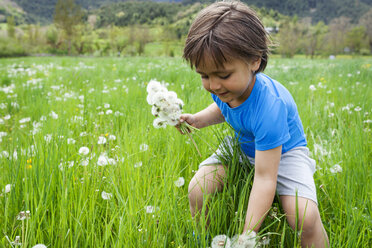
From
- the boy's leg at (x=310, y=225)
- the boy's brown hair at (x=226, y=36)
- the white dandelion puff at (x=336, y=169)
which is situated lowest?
the boy's leg at (x=310, y=225)

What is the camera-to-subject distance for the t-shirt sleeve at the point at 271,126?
1.27m

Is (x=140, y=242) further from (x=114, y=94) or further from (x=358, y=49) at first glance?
(x=358, y=49)

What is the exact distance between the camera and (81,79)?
18.4 feet

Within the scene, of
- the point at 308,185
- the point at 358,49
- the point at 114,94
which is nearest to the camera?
the point at 308,185

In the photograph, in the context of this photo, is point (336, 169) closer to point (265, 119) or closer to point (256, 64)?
point (265, 119)

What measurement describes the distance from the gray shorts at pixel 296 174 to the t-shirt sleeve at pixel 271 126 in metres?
0.21

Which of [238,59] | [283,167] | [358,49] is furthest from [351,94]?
[358,49]

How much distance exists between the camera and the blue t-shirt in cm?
129

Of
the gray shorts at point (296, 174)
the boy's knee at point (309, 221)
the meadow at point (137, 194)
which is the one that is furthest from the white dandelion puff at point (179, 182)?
the boy's knee at point (309, 221)

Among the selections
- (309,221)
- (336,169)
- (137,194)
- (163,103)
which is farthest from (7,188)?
(336,169)

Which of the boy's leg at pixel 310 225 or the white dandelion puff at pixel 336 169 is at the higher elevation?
the white dandelion puff at pixel 336 169

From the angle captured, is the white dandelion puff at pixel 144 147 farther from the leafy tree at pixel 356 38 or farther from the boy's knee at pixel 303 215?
the leafy tree at pixel 356 38

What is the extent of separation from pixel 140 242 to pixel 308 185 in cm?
88

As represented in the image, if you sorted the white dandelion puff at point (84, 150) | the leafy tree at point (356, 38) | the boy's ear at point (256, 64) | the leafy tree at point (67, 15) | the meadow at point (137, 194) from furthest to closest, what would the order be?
the leafy tree at point (356, 38) < the leafy tree at point (67, 15) < the white dandelion puff at point (84, 150) < the boy's ear at point (256, 64) < the meadow at point (137, 194)
